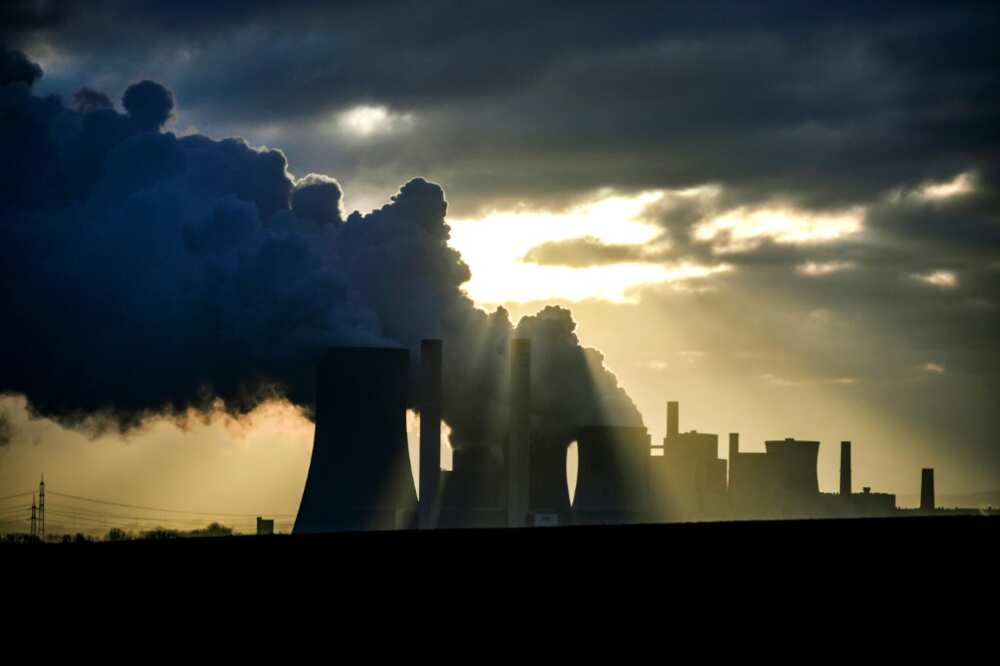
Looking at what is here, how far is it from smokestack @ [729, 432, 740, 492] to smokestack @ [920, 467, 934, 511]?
2091 centimetres

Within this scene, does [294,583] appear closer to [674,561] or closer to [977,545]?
[674,561]

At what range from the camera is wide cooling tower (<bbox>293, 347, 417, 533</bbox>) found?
70.1 m

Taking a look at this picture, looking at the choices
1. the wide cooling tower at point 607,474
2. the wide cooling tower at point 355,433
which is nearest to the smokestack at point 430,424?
the wide cooling tower at point 607,474

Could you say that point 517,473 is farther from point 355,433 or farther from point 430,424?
point 355,433

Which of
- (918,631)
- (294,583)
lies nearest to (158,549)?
(294,583)

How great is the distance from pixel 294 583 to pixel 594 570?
410 cm

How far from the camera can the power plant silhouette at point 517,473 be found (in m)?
70.6

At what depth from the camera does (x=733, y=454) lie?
475 feet

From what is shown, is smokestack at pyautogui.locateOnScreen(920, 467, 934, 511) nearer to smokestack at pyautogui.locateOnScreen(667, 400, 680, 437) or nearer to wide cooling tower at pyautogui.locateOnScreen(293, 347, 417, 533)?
smokestack at pyautogui.locateOnScreen(667, 400, 680, 437)

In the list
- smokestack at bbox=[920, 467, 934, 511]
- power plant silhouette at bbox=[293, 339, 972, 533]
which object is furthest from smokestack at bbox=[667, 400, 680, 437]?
smokestack at bbox=[920, 467, 934, 511]

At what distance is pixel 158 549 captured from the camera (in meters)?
17.0

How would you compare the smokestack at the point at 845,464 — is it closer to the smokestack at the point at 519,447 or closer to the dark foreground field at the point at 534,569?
the smokestack at the point at 519,447

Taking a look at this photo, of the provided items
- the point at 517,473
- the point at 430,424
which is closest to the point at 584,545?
the point at 430,424

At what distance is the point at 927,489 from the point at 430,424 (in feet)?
266
